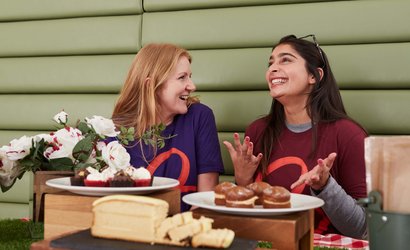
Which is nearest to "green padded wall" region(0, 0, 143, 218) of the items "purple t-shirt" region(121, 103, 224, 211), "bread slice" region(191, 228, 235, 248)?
"purple t-shirt" region(121, 103, 224, 211)

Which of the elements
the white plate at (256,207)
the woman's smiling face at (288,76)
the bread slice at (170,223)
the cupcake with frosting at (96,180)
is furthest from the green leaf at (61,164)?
the woman's smiling face at (288,76)

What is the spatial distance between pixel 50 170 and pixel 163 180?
0.29 m

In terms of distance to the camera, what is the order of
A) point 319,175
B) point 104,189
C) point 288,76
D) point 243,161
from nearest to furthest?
point 104,189 → point 319,175 → point 243,161 → point 288,76

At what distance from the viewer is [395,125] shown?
1.92 m

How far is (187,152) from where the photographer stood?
1.88 metres

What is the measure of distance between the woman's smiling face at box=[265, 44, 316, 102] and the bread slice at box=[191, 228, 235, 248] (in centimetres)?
106

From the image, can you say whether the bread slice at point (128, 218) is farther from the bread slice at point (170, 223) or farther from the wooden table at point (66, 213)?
the wooden table at point (66, 213)

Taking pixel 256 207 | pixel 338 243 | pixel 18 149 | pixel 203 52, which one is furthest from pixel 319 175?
pixel 203 52

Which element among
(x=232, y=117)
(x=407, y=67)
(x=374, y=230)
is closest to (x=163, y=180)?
(x=374, y=230)

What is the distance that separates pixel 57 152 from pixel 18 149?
9 centimetres

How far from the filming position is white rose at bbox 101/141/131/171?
1.14 meters

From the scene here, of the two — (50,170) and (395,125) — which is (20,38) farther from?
(395,125)

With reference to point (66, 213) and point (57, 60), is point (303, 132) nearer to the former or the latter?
point (66, 213)

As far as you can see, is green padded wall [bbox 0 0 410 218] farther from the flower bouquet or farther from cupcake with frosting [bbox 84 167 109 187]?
cupcake with frosting [bbox 84 167 109 187]
